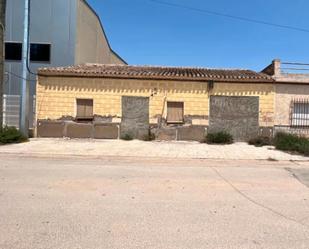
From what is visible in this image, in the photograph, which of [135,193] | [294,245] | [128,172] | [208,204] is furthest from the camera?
[128,172]

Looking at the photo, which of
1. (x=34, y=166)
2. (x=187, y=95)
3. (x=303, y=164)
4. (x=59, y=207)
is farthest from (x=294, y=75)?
(x=59, y=207)

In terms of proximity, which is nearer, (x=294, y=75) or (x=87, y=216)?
(x=87, y=216)

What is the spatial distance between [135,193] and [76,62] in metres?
19.7

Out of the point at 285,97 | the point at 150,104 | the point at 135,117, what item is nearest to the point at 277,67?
the point at 285,97

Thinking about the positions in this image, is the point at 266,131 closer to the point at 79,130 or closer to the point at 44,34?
the point at 79,130

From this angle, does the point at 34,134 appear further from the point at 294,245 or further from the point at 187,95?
the point at 294,245

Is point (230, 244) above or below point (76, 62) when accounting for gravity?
below

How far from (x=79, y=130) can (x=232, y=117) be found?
8.01 metres

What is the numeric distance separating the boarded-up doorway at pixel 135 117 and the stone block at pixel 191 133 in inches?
69.3

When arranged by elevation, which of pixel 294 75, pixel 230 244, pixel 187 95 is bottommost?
pixel 230 244

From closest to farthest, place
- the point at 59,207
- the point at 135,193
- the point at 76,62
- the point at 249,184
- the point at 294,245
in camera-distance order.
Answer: the point at 294,245, the point at 59,207, the point at 135,193, the point at 249,184, the point at 76,62

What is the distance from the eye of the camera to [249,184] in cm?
878

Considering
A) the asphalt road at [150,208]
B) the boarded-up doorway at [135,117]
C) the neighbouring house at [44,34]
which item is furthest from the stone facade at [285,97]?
the neighbouring house at [44,34]

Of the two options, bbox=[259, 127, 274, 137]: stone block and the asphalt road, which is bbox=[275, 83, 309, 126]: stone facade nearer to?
bbox=[259, 127, 274, 137]: stone block
